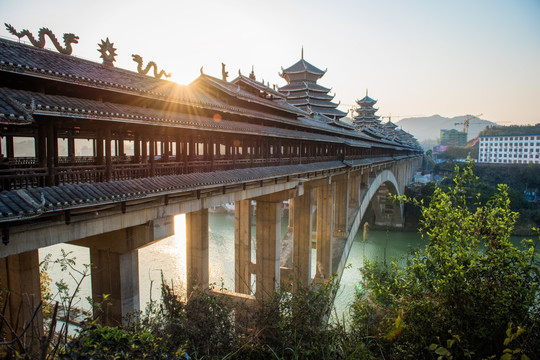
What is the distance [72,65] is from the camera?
8.47 metres

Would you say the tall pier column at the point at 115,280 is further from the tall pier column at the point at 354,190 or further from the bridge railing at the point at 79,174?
the tall pier column at the point at 354,190

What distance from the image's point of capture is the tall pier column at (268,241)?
16522 millimetres

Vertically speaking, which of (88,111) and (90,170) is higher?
(88,111)

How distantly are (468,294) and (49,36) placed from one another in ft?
38.8

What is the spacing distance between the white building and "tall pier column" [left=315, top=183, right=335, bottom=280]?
89500 mm

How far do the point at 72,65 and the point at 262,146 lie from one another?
30.5 ft

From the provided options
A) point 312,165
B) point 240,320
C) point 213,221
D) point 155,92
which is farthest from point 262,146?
point 213,221

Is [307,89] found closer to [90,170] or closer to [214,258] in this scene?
[214,258]

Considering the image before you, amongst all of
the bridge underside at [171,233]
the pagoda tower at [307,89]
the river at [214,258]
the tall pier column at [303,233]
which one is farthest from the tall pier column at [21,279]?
the pagoda tower at [307,89]

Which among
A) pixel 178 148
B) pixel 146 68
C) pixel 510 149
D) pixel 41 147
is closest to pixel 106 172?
pixel 41 147

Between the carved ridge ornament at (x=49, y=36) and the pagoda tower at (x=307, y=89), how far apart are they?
34.0 metres

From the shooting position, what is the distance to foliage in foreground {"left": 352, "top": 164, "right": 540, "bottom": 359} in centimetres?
643

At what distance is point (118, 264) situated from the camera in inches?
356

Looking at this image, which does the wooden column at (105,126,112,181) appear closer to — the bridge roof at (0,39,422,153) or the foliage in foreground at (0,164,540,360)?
the bridge roof at (0,39,422,153)
